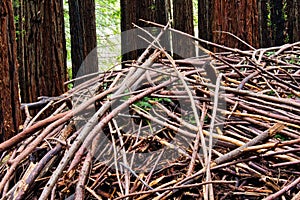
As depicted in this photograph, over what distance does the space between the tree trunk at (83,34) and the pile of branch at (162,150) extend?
16.4ft

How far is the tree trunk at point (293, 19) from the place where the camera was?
651 centimetres

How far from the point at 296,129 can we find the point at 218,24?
254 centimetres

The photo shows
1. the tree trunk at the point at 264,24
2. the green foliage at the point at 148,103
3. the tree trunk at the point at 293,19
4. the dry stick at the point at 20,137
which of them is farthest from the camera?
the tree trunk at the point at 264,24

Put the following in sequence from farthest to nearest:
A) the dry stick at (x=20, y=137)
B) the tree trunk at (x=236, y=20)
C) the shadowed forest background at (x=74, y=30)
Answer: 1. the tree trunk at (x=236, y=20)
2. the shadowed forest background at (x=74, y=30)
3. the dry stick at (x=20, y=137)

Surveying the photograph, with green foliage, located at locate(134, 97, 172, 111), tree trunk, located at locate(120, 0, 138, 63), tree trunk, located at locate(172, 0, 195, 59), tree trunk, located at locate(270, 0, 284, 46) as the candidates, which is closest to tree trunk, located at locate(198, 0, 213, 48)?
tree trunk, located at locate(172, 0, 195, 59)

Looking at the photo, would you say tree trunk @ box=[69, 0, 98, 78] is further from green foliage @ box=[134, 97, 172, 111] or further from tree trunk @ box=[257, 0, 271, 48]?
green foliage @ box=[134, 97, 172, 111]

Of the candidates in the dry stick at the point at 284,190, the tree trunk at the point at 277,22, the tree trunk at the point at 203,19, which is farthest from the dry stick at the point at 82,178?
the tree trunk at the point at 277,22

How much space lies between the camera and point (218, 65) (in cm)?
199

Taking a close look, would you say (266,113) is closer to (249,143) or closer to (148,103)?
(249,143)

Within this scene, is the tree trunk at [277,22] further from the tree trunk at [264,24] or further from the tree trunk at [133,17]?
the tree trunk at [133,17]

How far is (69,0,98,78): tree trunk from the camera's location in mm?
6566

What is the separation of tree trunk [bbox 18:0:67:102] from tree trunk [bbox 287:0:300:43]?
4232 millimetres

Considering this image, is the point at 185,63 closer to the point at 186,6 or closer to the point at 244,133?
the point at 244,133

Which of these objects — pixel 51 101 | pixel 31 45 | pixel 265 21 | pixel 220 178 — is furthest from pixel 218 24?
pixel 265 21
